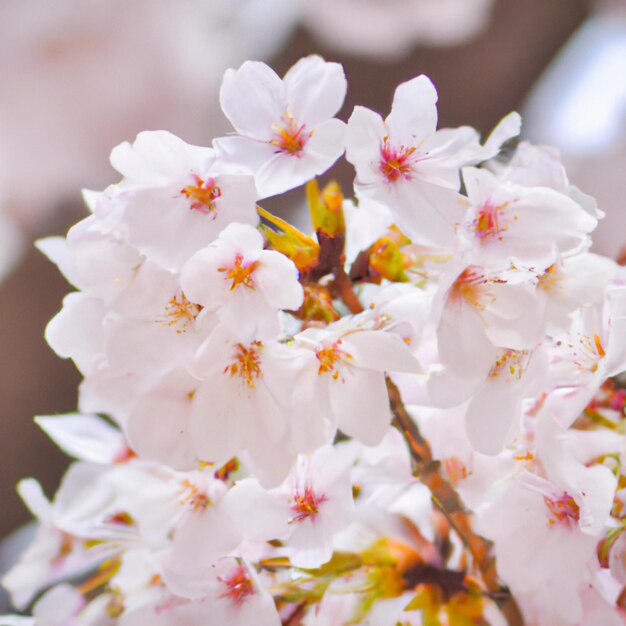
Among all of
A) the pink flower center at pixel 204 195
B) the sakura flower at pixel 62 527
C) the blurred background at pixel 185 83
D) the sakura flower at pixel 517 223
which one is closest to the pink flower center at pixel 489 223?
the sakura flower at pixel 517 223

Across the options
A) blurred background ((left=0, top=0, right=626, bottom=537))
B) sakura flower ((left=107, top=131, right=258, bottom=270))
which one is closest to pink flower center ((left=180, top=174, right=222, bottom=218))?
sakura flower ((left=107, top=131, right=258, bottom=270))

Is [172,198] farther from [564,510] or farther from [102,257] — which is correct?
[564,510]

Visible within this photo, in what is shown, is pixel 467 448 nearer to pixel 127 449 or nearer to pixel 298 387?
pixel 298 387

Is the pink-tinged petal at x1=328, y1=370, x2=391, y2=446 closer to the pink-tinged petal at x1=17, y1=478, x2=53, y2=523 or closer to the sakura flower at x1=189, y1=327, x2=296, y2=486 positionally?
the sakura flower at x1=189, y1=327, x2=296, y2=486

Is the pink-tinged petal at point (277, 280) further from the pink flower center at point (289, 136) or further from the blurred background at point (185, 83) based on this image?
the blurred background at point (185, 83)

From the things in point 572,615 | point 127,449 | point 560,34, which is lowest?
point 127,449

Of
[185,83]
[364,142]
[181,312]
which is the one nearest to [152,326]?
[181,312]

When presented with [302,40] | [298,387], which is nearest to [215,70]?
[302,40]
